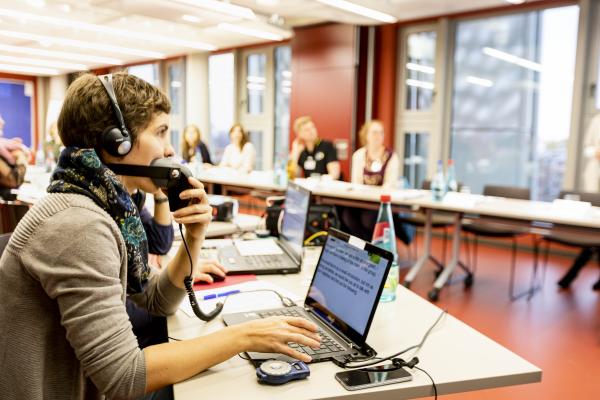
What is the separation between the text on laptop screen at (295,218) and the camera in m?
2.03

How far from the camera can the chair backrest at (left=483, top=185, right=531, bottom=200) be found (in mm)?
4609

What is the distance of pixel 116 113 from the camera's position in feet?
3.76

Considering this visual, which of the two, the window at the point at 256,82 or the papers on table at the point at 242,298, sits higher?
the window at the point at 256,82

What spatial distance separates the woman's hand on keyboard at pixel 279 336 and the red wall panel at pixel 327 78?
241 inches

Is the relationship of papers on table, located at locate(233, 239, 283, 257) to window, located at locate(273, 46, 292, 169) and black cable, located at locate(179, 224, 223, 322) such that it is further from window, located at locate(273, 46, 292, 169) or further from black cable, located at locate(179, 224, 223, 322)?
window, located at locate(273, 46, 292, 169)

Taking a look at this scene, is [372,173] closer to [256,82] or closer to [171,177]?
[171,177]

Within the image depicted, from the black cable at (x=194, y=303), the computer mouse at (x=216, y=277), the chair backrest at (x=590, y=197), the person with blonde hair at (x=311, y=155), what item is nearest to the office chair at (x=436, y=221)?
the chair backrest at (x=590, y=197)

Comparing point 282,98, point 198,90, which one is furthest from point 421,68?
point 198,90

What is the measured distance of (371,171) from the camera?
520cm

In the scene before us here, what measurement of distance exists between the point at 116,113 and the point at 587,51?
560cm

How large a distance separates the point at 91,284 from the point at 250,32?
6883 mm

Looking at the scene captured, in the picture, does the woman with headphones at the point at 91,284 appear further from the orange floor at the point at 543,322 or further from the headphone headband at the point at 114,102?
the orange floor at the point at 543,322

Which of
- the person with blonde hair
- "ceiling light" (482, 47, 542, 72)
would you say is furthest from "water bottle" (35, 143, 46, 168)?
"ceiling light" (482, 47, 542, 72)

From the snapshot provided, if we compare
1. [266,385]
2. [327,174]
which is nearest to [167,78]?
[327,174]
